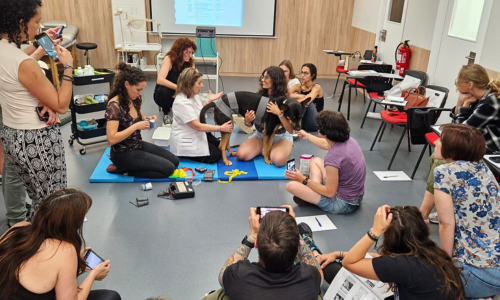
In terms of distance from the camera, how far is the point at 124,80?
12.0 ft

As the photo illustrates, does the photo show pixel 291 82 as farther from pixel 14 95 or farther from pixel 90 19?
pixel 90 19

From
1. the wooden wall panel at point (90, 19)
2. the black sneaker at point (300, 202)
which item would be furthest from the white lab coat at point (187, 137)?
the wooden wall panel at point (90, 19)

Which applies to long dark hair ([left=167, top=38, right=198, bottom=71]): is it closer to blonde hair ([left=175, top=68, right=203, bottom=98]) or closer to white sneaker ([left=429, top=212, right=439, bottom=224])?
blonde hair ([left=175, top=68, right=203, bottom=98])

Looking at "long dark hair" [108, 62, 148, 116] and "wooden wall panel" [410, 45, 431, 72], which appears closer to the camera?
"long dark hair" [108, 62, 148, 116]

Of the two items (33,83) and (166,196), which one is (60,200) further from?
(166,196)

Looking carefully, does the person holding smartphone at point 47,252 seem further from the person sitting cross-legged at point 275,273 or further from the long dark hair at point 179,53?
the long dark hair at point 179,53

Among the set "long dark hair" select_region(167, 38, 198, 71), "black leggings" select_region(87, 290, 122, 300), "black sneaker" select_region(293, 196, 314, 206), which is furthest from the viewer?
"long dark hair" select_region(167, 38, 198, 71)

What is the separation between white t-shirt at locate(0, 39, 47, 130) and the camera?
228cm

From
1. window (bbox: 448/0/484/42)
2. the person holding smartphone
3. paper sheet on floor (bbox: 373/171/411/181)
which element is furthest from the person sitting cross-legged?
window (bbox: 448/0/484/42)

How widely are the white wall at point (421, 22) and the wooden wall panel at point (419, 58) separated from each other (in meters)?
0.06

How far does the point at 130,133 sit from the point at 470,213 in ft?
9.21

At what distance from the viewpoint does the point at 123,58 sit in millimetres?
7891

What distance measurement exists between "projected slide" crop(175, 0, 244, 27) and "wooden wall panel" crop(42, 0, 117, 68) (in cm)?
141

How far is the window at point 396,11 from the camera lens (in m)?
6.57
